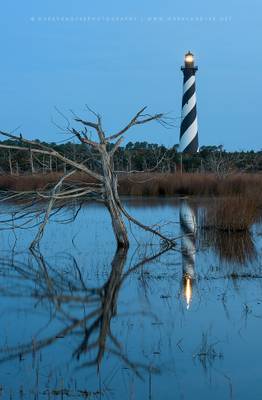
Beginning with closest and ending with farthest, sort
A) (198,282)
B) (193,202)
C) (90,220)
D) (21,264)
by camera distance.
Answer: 1. (198,282)
2. (21,264)
3. (90,220)
4. (193,202)

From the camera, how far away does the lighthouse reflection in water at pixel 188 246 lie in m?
9.26

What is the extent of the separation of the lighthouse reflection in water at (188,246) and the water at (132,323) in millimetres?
36

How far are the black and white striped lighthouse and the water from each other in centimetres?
2790

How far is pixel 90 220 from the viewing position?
19.5 m

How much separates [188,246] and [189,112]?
28.3 m

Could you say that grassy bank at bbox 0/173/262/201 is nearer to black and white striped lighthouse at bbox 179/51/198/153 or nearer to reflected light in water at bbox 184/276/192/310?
black and white striped lighthouse at bbox 179/51/198/153

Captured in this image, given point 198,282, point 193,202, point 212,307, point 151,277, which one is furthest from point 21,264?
point 193,202

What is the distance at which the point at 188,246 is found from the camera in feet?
43.7

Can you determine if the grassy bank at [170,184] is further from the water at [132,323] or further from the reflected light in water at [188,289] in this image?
the reflected light in water at [188,289]

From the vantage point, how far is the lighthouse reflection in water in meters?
9.26

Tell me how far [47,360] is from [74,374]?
43cm

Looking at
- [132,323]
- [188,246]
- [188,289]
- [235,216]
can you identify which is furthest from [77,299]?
[235,216]

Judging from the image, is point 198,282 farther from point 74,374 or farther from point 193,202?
point 193,202

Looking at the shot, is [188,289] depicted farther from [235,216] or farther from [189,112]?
[189,112]
